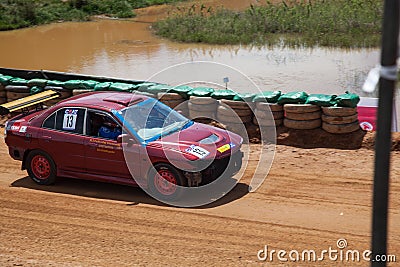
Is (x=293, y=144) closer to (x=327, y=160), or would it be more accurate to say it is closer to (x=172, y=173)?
(x=327, y=160)

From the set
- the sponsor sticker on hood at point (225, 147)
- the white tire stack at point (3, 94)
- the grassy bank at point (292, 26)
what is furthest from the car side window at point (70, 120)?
the grassy bank at point (292, 26)

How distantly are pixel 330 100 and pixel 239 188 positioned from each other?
3089 millimetres

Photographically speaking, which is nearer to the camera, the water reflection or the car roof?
the car roof

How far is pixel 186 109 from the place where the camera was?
44.4 feet

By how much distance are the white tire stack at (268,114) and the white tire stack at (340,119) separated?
2.98 ft

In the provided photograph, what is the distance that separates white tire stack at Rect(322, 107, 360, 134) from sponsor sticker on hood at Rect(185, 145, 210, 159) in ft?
11.5

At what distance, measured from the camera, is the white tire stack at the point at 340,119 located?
12.4 m

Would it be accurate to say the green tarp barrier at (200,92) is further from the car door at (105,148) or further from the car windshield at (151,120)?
the car door at (105,148)

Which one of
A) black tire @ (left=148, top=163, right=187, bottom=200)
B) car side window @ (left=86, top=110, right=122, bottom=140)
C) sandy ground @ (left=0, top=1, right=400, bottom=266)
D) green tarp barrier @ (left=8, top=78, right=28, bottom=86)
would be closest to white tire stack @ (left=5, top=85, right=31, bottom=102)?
green tarp barrier @ (left=8, top=78, right=28, bottom=86)

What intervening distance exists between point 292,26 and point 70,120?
21210 mm

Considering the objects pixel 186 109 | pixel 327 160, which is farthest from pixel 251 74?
pixel 327 160

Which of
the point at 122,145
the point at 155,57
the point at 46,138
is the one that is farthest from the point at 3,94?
the point at 155,57

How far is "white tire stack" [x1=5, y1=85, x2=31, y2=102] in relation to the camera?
50.8 ft

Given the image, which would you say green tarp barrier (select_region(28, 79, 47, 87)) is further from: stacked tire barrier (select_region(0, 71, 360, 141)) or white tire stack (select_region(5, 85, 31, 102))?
stacked tire barrier (select_region(0, 71, 360, 141))
